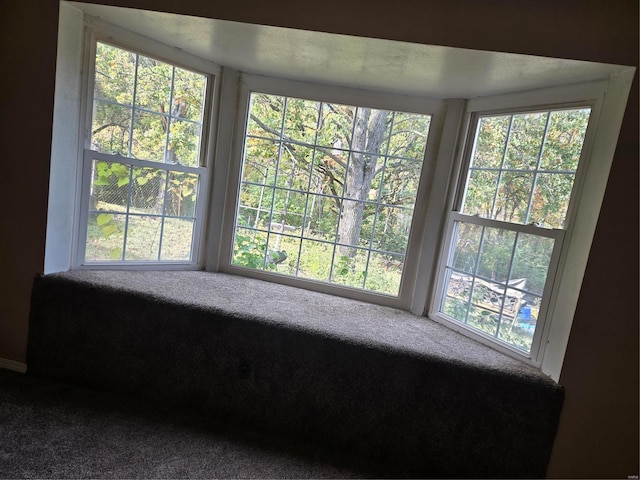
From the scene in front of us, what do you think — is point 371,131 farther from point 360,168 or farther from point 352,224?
point 352,224

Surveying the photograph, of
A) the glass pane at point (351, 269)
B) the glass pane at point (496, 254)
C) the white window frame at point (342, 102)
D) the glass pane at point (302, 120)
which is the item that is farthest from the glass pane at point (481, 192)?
the glass pane at point (302, 120)

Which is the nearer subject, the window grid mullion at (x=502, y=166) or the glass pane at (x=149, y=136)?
the window grid mullion at (x=502, y=166)

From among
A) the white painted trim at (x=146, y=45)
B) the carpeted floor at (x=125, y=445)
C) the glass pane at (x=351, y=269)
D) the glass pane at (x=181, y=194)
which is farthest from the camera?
the glass pane at (x=351, y=269)

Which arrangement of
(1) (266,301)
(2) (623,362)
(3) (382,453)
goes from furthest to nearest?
(1) (266,301) < (3) (382,453) < (2) (623,362)

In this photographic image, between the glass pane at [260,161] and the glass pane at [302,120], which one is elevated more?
the glass pane at [302,120]

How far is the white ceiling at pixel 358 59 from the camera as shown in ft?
4.73

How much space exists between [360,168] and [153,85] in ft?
4.05

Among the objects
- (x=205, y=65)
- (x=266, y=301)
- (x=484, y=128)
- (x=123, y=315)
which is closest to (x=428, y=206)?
(x=484, y=128)

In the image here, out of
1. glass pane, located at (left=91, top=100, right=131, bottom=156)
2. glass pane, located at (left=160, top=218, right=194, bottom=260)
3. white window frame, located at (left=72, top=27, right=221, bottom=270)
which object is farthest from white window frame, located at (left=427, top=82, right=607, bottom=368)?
glass pane, located at (left=91, top=100, right=131, bottom=156)

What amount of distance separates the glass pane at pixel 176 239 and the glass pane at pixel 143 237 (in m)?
0.04

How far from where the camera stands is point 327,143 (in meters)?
2.12

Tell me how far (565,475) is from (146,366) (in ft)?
6.29

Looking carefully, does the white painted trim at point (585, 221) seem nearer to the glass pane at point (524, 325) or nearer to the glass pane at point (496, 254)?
the glass pane at point (524, 325)

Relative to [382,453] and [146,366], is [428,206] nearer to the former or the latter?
[382,453]
